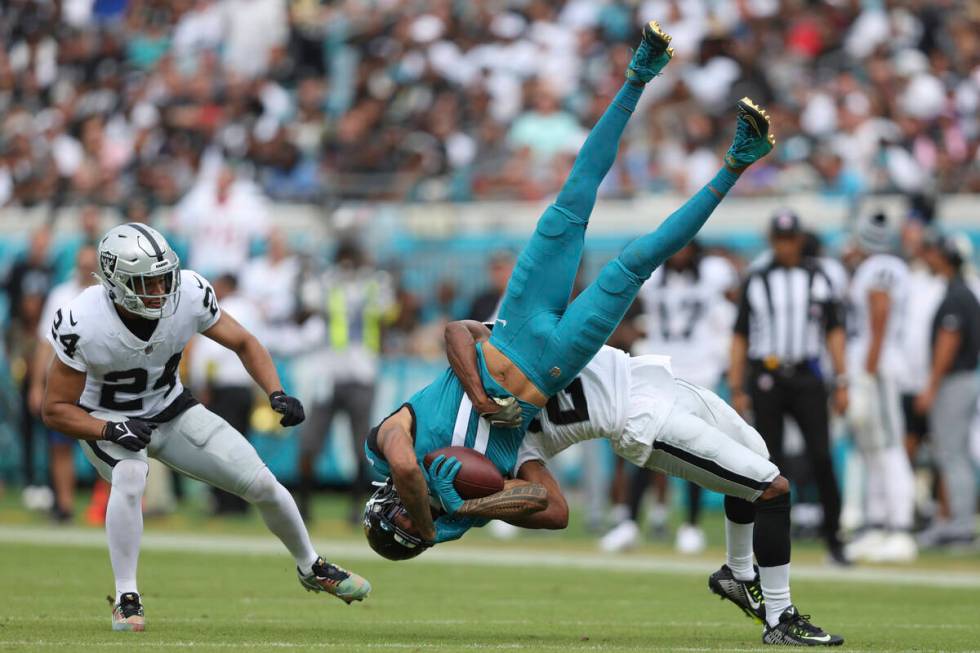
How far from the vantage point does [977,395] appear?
11148 millimetres

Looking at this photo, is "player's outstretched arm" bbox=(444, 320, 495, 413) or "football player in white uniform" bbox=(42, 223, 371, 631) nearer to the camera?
"player's outstretched arm" bbox=(444, 320, 495, 413)

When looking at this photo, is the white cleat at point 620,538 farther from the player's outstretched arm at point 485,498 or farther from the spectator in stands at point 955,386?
the player's outstretched arm at point 485,498

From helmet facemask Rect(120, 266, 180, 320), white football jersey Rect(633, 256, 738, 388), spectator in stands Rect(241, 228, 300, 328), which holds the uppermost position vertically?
spectator in stands Rect(241, 228, 300, 328)

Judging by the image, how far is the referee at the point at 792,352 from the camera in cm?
981

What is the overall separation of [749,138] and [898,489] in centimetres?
486

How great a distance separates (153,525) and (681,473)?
7099 mm

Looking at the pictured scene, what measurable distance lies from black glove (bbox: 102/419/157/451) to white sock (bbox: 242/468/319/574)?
54 centimetres

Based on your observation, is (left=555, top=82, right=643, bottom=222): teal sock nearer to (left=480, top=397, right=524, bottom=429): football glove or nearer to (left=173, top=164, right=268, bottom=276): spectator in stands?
(left=480, top=397, right=524, bottom=429): football glove

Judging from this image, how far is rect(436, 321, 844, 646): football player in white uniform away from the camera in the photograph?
20.9ft

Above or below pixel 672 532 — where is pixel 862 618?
below

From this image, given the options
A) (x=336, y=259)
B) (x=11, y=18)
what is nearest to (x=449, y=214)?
(x=336, y=259)

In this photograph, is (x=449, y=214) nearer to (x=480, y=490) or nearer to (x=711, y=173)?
(x=711, y=173)

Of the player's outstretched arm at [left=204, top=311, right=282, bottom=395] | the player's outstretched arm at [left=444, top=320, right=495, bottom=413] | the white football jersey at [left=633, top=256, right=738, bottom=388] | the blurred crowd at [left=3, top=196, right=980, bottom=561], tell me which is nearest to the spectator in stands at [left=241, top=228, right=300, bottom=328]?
the blurred crowd at [left=3, top=196, right=980, bottom=561]

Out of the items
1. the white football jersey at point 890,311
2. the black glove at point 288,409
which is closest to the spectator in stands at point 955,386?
the white football jersey at point 890,311
